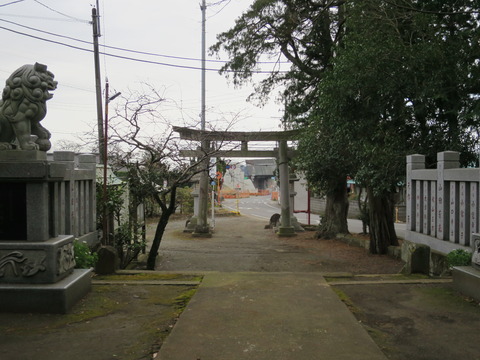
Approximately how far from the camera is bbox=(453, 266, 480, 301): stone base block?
4.67 metres

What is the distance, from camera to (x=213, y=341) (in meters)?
3.49

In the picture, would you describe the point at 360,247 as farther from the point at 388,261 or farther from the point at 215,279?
the point at 215,279

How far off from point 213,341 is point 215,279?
242cm

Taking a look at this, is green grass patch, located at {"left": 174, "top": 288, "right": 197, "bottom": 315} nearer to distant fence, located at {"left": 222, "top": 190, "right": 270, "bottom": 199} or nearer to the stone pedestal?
the stone pedestal

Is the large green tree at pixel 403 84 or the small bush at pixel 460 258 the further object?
the large green tree at pixel 403 84

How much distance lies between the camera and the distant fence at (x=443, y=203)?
5809 mm

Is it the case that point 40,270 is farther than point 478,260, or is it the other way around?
point 478,260

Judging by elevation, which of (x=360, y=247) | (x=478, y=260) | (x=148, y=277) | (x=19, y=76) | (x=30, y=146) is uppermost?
(x=19, y=76)

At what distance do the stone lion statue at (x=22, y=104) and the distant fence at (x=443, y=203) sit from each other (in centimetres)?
548

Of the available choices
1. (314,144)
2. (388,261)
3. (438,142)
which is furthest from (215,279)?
(314,144)

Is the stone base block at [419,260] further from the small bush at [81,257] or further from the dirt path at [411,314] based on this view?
the small bush at [81,257]

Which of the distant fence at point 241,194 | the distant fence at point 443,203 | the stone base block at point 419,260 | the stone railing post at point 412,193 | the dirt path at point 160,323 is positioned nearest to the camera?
the dirt path at point 160,323

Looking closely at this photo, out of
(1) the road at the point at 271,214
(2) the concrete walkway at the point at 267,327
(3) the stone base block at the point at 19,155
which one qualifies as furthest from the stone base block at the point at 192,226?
(3) the stone base block at the point at 19,155

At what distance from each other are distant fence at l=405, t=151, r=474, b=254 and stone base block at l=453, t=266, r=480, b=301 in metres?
0.86
